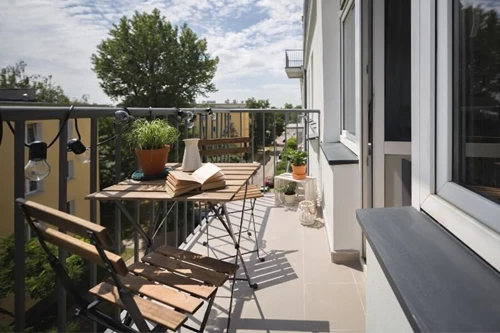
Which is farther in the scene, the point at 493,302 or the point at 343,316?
the point at 343,316

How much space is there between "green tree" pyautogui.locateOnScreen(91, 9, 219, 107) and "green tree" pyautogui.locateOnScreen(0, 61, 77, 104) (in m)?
2.60

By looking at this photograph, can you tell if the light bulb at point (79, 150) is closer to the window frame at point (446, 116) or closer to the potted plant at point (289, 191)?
the window frame at point (446, 116)

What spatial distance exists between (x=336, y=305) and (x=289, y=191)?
2.35 metres

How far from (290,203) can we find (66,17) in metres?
19.8

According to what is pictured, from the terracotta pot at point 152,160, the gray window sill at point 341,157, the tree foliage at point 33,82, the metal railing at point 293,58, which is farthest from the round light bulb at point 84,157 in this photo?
the tree foliage at point 33,82

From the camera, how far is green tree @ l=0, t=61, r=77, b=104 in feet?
63.6

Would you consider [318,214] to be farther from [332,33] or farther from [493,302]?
[493,302]

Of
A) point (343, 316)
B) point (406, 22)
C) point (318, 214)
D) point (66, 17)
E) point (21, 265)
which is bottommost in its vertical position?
point (343, 316)

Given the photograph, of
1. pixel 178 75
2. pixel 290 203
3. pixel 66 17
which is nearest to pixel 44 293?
pixel 290 203

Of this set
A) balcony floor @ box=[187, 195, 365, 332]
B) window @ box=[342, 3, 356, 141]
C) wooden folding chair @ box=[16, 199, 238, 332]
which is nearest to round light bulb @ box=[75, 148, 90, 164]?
wooden folding chair @ box=[16, 199, 238, 332]

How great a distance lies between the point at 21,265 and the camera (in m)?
1.08

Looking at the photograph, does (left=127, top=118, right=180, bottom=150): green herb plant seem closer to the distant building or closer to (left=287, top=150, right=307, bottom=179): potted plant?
(left=287, top=150, right=307, bottom=179): potted plant

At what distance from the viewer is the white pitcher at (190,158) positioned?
1931mm

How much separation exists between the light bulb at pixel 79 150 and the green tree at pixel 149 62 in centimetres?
1742
